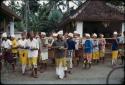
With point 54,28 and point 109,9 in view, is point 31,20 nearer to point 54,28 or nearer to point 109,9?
point 54,28

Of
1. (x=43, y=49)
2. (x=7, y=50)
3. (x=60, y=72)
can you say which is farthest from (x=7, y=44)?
(x=60, y=72)

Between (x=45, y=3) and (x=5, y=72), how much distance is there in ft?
124

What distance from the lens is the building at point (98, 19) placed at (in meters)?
29.4

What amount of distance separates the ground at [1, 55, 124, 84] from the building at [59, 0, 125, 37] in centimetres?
Answer: 977

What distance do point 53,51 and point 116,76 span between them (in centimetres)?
747

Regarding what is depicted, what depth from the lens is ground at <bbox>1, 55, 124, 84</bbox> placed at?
14.1 meters

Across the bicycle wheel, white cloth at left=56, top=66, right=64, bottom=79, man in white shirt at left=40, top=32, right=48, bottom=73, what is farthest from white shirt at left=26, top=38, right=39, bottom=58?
the bicycle wheel

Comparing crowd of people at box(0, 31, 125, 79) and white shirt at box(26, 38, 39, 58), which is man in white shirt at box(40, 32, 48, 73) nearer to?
crowd of people at box(0, 31, 125, 79)

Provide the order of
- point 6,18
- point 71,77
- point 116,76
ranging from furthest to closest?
1. point 6,18
2. point 71,77
3. point 116,76

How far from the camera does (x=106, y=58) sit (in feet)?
78.8

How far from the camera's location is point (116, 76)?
12.2 metres

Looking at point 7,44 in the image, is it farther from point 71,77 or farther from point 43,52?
point 71,77

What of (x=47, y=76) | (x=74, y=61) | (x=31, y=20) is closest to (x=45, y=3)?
(x=31, y=20)

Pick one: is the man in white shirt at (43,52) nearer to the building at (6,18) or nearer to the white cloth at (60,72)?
the white cloth at (60,72)
